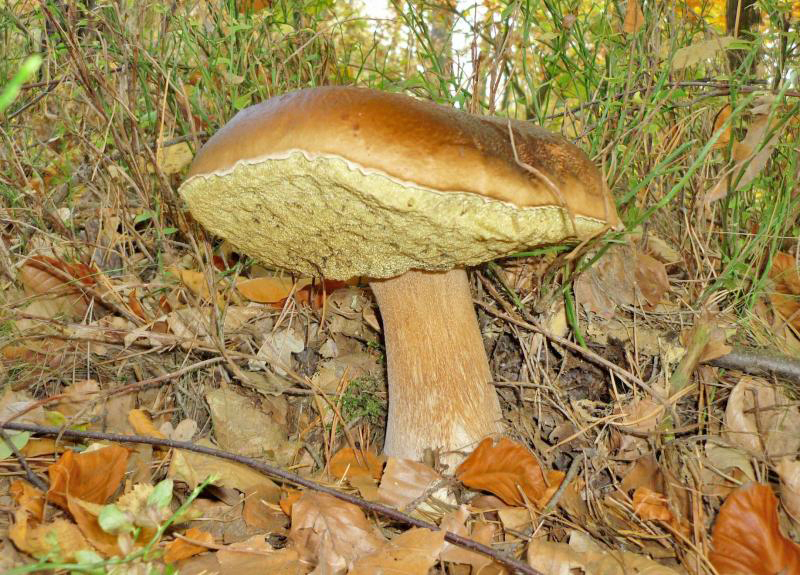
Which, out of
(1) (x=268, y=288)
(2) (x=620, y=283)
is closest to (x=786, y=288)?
(2) (x=620, y=283)

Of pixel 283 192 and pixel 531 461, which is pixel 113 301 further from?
pixel 531 461

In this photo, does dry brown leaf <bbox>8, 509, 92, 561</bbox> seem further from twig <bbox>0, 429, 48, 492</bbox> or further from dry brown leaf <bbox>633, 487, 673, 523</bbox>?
dry brown leaf <bbox>633, 487, 673, 523</bbox>

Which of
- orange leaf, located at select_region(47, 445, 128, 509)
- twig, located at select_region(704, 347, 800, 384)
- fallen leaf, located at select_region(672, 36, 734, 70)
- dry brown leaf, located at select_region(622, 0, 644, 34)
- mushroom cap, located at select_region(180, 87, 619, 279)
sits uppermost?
dry brown leaf, located at select_region(622, 0, 644, 34)

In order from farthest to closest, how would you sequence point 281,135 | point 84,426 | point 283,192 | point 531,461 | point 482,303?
point 482,303
point 84,426
point 531,461
point 283,192
point 281,135

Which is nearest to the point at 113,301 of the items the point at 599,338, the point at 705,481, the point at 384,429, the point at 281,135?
the point at 384,429

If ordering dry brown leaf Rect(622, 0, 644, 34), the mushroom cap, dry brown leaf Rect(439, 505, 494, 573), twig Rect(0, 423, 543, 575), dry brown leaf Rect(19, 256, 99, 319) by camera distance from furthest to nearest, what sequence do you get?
dry brown leaf Rect(19, 256, 99, 319) < dry brown leaf Rect(622, 0, 644, 34) < dry brown leaf Rect(439, 505, 494, 573) < twig Rect(0, 423, 543, 575) < the mushroom cap

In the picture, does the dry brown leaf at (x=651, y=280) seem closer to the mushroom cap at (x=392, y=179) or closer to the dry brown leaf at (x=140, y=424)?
the mushroom cap at (x=392, y=179)

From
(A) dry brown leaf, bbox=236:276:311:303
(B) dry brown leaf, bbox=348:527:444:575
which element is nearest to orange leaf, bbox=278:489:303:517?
(B) dry brown leaf, bbox=348:527:444:575

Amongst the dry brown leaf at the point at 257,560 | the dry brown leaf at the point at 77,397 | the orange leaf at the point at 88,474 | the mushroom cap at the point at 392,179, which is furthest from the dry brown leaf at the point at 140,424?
the mushroom cap at the point at 392,179
